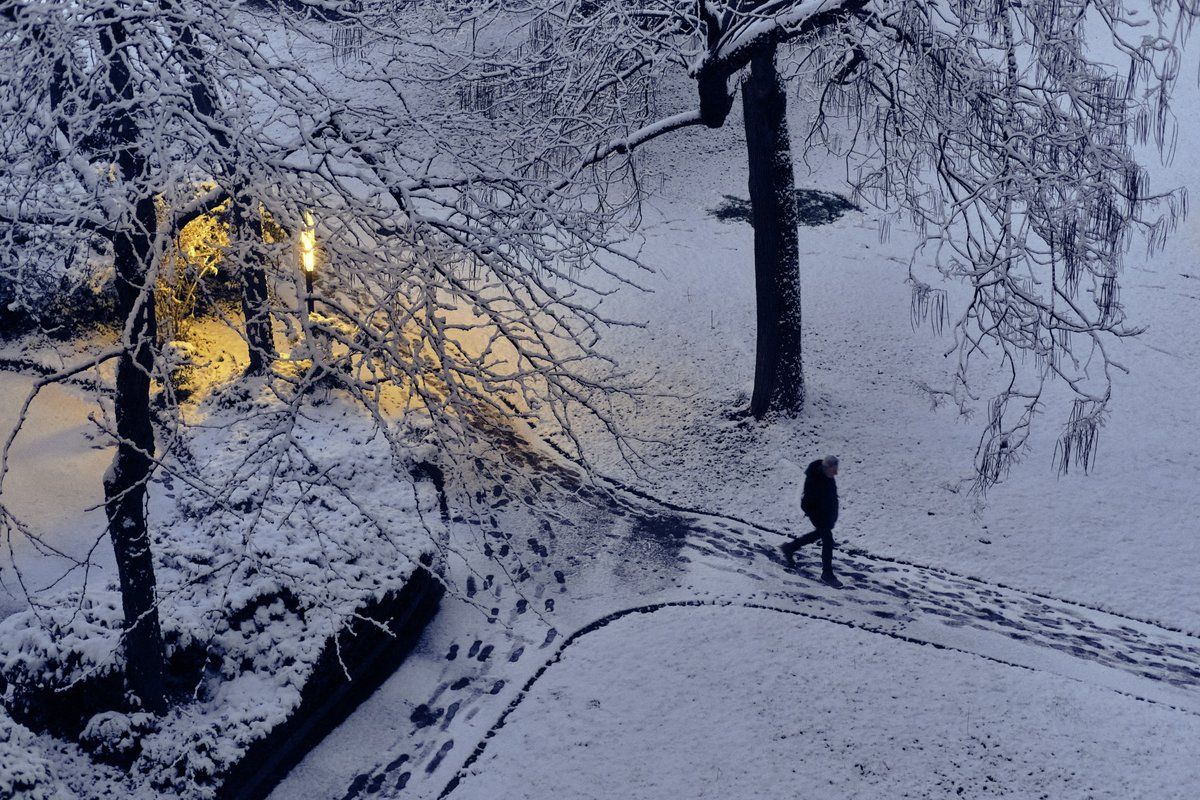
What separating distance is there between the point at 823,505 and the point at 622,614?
2290 mm

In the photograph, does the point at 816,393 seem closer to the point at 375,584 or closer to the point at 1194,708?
the point at 1194,708

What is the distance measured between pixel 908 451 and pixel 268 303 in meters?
8.82

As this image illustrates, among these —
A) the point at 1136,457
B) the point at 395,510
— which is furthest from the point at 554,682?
the point at 1136,457

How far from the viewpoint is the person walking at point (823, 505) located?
9680mm

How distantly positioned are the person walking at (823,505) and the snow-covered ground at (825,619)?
30 centimetres

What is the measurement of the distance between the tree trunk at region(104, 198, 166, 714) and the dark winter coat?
238 inches

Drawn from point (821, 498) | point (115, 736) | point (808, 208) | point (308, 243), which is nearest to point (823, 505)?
point (821, 498)

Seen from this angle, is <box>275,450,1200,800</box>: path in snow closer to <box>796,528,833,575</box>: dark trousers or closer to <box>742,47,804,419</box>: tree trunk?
<box>796,528,833,575</box>: dark trousers

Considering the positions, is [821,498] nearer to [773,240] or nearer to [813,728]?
[813,728]

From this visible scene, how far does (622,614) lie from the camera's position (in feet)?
30.7

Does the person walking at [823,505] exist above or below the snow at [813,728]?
above

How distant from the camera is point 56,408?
38.5ft

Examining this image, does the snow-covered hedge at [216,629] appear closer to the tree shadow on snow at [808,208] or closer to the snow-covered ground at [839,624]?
the snow-covered ground at [839,624]

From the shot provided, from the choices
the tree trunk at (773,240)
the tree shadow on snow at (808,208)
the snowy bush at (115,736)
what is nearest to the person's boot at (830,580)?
the tree trunk at (773,240)
